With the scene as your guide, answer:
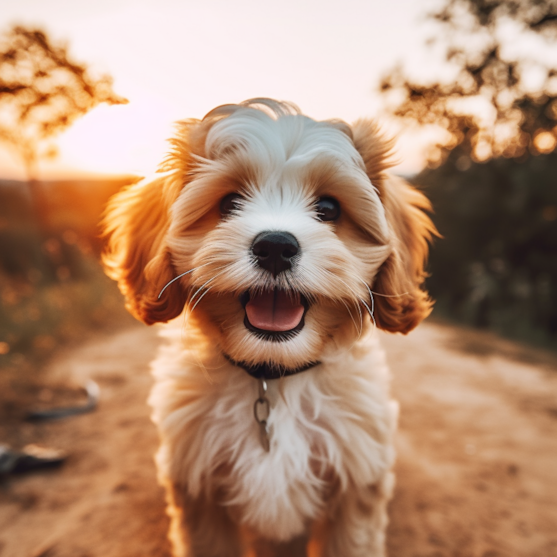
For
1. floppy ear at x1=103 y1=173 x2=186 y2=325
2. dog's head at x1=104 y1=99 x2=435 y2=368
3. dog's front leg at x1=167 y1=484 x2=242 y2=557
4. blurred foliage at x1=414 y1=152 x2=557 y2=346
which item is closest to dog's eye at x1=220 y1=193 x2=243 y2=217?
dog's head at x1=104 y1=99 x2=435 y2=368

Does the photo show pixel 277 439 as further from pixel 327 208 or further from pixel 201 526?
pixel 327 208

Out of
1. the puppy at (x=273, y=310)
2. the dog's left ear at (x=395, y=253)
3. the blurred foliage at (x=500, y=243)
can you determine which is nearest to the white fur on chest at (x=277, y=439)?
the puppy at (x=273, y=310)

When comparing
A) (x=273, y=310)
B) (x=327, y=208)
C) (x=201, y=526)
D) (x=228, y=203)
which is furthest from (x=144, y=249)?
(x=201, y=526)

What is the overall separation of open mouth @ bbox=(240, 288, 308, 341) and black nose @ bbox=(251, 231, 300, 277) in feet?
0.49

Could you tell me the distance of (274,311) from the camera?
6.01ft

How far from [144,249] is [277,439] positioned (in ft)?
3.69

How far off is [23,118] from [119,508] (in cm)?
807

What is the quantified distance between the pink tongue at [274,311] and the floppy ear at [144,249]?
0.42 metres

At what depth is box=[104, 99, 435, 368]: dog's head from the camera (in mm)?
1698

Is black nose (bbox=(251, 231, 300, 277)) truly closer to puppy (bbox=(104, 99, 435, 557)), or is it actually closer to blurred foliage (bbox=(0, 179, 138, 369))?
puppy (bbox=(104, 99, 435, 557))

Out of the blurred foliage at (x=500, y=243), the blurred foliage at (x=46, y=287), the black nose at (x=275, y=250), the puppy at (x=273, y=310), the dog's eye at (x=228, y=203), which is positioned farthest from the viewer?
the blurred foliage at (x=500, y=243)

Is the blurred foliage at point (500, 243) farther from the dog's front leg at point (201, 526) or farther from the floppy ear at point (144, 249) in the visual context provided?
the dog's front leg at point (201, 526)

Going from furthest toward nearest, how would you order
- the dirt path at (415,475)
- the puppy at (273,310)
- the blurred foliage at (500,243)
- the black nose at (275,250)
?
the blurred foliage at (500,243) < the dirt path at (415,475) < the puppy at (273,310) < the black nose at (275,250)

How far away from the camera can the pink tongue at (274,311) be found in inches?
70.7
